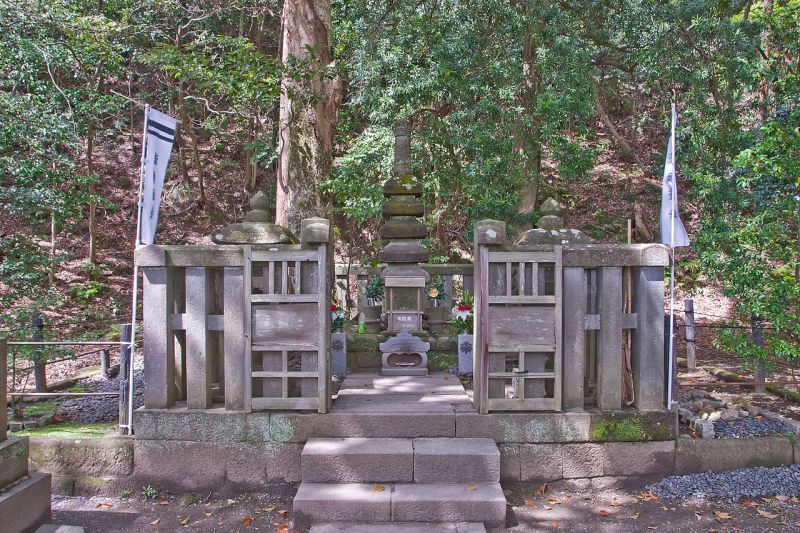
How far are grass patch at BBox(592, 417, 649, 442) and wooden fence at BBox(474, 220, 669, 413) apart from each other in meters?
0.14

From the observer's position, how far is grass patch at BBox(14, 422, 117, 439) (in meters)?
5.11

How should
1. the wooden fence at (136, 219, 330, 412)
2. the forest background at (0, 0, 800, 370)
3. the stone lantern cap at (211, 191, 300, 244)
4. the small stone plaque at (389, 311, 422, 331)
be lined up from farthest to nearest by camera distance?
the forest background at (0, 0, 800, 370) → the small stone plaque at (389, 311, 422, 331) → the stone lantern cap at (211, 191, 300, 244) → the wooden fence at (136, 219, 330, 412)

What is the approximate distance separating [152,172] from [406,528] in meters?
3.69

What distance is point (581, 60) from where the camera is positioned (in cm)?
924

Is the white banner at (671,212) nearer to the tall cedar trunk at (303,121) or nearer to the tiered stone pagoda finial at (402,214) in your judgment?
the tiered stone pagoda finial at (402,214)

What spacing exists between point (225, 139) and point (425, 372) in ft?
45.9

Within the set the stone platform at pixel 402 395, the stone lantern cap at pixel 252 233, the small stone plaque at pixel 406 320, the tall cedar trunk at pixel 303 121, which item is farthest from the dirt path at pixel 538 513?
the tall cedar trunk at pixel 303 121

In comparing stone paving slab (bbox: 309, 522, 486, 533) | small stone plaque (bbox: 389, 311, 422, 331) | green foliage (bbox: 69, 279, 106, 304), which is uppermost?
green foliage (bbox: 69, 279, 106, 304)

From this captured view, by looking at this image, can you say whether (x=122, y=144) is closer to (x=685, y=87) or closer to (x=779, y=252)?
(x=685, y=87)

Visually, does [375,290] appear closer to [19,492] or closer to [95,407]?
[95,407]

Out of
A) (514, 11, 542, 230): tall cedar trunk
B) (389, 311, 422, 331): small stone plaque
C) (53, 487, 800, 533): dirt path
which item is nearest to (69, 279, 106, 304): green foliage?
(389, 311, 422, 331): small stone plaque

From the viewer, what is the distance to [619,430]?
4980mm

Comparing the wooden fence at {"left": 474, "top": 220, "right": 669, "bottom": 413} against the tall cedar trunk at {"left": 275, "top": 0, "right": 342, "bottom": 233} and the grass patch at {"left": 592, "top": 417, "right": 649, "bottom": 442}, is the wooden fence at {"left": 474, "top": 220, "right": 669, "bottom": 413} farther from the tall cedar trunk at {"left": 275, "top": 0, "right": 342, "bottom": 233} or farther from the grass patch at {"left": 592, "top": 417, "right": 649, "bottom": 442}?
the tall cedar trunk at {"left": 275, "top": 0, "right": 342, "bottom": 233}

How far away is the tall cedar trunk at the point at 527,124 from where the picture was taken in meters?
9.90
